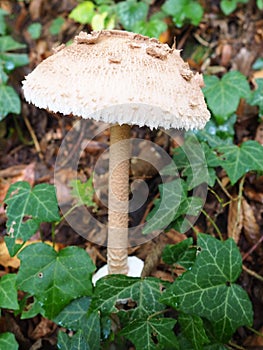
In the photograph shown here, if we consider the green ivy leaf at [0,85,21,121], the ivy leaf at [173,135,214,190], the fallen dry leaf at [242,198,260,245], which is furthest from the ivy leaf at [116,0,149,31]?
the fallen dry leaf at [242,198,260,245]

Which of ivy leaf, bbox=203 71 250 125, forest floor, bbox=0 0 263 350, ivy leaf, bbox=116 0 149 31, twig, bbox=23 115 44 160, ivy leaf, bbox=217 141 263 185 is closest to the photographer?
ivy leaf, bbox=217 141 263 185

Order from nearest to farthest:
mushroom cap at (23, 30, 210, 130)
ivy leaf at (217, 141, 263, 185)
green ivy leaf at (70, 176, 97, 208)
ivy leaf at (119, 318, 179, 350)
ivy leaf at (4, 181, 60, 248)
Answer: mushroom cap at (23, 30, 210, 130)
ivy leaf at (119, 318, 179, 350)
ivy leaf at (4, 181, 60, 248)
ivy leaf at (217, 141, 263, 185)
green ivy leaf at (70, 176, 97, 208)

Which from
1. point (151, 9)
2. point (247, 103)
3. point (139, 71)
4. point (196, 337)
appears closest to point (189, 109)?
point (139, 71)

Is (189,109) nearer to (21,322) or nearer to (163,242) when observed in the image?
(163,242)

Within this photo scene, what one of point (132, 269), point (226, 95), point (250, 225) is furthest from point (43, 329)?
point (226, 95)

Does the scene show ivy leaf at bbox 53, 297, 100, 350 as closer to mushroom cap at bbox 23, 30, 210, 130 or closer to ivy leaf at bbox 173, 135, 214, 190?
ivy leaf at bbox 173, 135, 214, 190

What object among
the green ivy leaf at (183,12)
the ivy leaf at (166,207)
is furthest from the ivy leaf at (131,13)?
the ivy leaf at (166,207)

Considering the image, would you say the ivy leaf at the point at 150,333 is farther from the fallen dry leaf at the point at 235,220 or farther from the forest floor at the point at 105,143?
the fallen dry leaf at the point at 235,220
